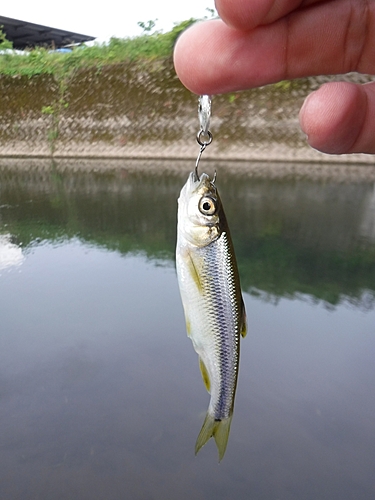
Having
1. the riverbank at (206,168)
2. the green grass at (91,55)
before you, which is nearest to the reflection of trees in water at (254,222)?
the riverbank at (206,168)

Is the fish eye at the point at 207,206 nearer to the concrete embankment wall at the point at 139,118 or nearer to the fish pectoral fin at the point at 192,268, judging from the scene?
the fish pectoral fin at the point at 192,268

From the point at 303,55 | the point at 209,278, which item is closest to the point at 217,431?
the point at 209,278

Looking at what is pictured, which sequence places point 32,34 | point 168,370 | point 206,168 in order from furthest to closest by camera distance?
point 32,34
point 206,168
point 168,370

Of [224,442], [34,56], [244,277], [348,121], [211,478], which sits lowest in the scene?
[211,478]

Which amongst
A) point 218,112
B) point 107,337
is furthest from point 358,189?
point 107,337

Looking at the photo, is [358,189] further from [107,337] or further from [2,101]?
[2,101]

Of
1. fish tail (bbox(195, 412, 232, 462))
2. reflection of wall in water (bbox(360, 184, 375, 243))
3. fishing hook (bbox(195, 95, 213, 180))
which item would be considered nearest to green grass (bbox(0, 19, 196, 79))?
reflection of wall in water (bbox(360, 184, 375, 243))

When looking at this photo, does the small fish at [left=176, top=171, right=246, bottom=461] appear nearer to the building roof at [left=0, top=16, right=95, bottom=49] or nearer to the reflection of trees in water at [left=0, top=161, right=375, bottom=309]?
the reflection of trees in water at [left=0, top=161, right=375, bottom=309]

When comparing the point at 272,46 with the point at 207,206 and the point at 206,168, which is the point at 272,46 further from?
the point at 206,168
